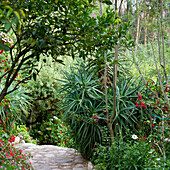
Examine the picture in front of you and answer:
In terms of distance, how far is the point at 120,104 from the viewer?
4082mm

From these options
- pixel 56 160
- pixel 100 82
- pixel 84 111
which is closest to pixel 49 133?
pixel 56 160

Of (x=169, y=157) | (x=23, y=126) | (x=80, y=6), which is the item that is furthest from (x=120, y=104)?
(x=23, y=126)

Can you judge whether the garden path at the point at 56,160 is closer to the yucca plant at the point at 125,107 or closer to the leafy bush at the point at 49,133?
the yucca plant at the point at 125,107

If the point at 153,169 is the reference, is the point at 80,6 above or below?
above

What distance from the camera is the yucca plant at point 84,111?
3.99m

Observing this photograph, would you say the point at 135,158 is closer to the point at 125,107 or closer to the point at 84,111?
the point at 125,107

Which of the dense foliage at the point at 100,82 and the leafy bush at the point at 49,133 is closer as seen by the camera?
the dense foliage at the point at 100,82

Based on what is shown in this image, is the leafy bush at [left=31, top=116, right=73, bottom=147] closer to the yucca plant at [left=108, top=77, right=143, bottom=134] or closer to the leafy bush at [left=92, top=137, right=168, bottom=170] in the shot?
the yucca plant at [left=108, top=77, right=143, bottom=134]

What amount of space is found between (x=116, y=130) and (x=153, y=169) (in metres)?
1.38

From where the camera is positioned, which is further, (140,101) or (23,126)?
(23,126)

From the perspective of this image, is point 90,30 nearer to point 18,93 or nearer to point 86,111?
point 86,111

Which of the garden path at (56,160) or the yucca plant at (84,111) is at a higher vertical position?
the yucca plant at (84,111)

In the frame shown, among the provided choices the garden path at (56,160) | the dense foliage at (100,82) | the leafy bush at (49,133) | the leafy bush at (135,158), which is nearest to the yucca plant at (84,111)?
the dense foliage at (100,82)

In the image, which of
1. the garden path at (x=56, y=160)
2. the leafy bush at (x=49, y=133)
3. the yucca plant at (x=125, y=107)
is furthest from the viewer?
the leafy bush at (x=49, y=133)
